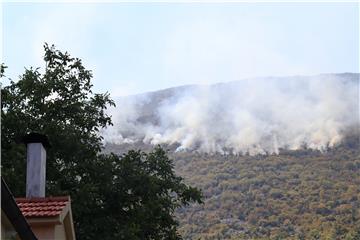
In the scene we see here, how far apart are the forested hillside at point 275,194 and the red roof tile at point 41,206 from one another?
180ft

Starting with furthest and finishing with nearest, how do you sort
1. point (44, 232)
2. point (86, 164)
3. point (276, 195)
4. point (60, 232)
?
point (276, 195), point (86, 164), point (60, 232), point (44, 232)

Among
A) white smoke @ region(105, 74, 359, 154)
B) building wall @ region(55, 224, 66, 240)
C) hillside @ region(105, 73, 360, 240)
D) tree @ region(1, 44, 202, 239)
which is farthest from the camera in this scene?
white smoke @ region(105, 74, 359, 154)

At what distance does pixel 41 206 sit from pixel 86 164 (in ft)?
38.8

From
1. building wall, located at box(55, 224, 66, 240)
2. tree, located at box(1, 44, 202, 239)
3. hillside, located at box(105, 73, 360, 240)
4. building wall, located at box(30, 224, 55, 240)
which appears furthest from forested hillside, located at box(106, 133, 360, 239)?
building wall, located at box(30, 224, 55, 240)

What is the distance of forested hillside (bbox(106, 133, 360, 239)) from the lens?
79.2 meters

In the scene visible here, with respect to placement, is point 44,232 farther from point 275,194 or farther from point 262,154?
point 262,154

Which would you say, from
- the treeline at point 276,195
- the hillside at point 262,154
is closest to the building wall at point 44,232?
the hillside at point 262,154

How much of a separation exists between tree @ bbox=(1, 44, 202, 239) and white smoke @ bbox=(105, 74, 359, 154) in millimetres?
115534

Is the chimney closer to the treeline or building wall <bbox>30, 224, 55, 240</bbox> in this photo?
building wall <bbox>30, 224, 55, 240</bbox>

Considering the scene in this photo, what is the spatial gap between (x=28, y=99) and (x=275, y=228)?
5950cm

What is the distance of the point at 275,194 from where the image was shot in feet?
332

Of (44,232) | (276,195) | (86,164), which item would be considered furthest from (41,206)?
(276,195)

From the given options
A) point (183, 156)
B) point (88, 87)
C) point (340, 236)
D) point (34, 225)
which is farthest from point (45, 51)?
point (183, 156)

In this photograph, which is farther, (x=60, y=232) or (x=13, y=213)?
(x=60, y=232)
